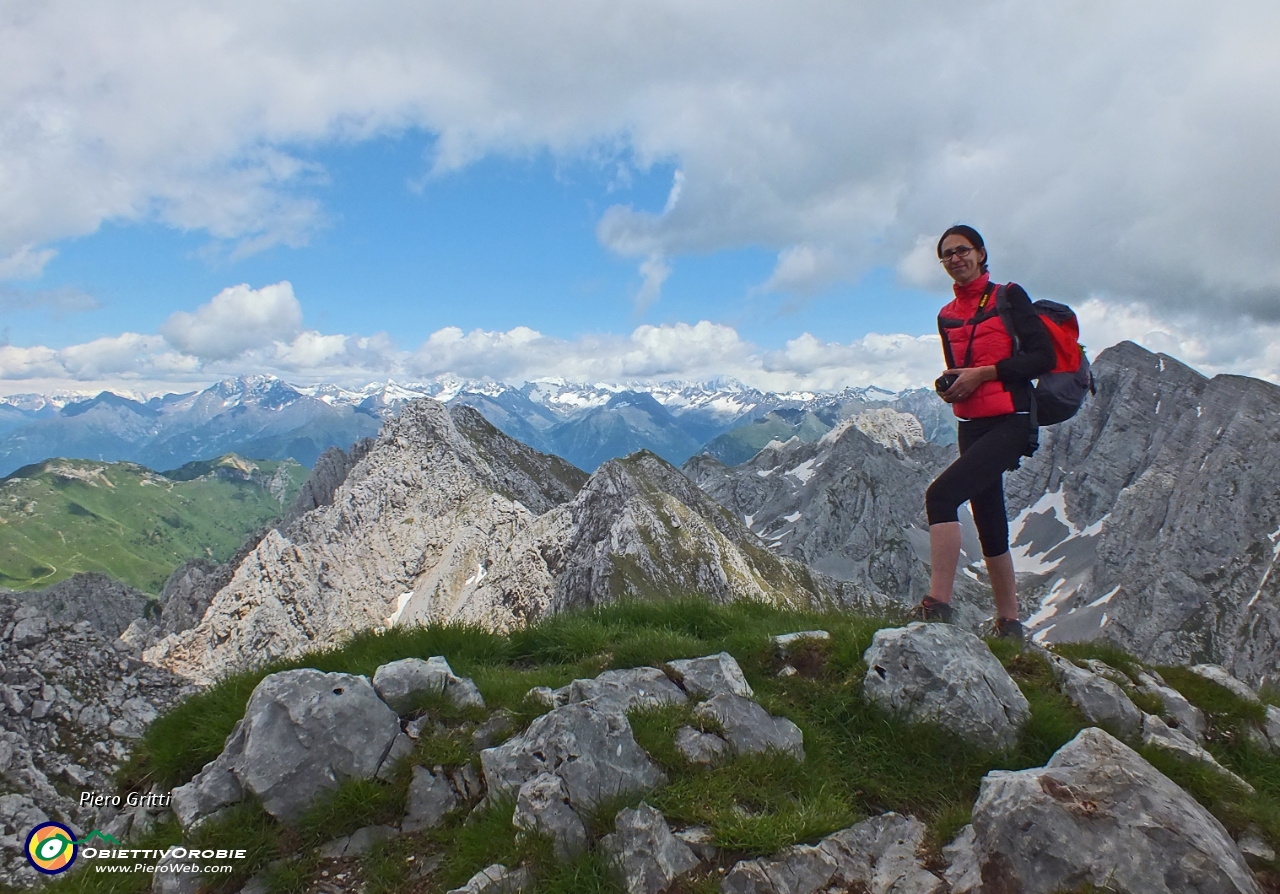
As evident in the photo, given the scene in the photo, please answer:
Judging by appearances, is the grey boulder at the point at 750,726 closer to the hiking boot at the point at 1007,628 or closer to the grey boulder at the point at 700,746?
the grey boulder at the point at 700,746

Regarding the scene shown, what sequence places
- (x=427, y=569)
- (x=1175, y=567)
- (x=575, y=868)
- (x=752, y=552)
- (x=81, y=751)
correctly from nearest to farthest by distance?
1. (x=575, y=868)
2. (x=81, y=751)
3. (x=427, y=569)
4. (x=752, y=552)
5. (x=1175, y=567)

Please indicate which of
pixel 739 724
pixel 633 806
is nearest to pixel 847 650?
pixel 739 724

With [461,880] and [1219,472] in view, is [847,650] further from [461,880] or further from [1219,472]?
[1219,472]

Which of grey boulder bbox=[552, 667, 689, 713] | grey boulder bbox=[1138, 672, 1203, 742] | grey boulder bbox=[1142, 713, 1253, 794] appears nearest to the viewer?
grey boulder bbox=[1142, 713, 1253, 794]

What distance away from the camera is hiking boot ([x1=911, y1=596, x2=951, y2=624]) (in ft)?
28.0

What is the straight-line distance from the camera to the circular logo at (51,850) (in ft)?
19.8

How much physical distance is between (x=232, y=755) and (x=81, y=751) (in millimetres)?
27237

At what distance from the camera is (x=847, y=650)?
8.00m

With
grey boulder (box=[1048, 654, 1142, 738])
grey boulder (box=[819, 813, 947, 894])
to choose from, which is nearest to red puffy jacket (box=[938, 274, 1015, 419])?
grey boulder (box=[1048, 654, 1142, 738])

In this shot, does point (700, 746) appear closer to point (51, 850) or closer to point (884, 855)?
point (884, 855)

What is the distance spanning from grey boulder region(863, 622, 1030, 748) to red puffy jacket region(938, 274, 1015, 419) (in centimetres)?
300

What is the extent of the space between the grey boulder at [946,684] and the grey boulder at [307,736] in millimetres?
5730

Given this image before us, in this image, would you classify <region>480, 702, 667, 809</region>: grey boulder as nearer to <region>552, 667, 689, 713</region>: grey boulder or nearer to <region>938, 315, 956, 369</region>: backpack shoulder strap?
<region>552, 667, 689, 713</region>: grey boulder

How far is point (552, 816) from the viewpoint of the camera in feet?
18.3
